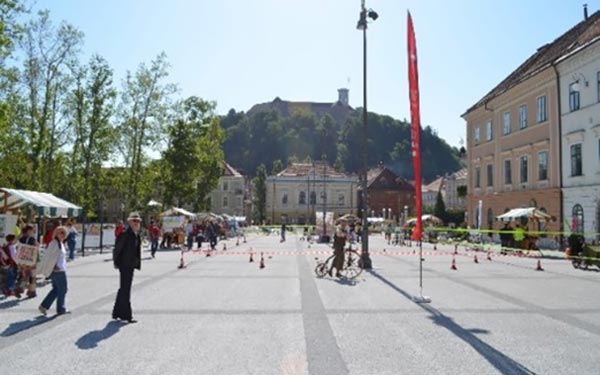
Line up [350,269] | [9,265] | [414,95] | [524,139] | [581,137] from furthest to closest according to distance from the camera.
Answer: [524,139] → [581,137] → [350,269] → [414,95] → [9,265]

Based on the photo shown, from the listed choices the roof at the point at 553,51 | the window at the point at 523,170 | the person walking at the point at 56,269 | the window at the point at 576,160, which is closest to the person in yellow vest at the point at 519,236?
the window at the point at 576,160

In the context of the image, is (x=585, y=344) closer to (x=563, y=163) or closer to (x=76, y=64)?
(x=563, y=163)

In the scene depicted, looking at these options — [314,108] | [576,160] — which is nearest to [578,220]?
[576,160]

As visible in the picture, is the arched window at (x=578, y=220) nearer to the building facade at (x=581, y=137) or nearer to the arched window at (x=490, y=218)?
the building facade at (x=581, y=137)

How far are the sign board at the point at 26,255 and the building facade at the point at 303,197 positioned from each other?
9195cm

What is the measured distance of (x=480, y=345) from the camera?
8430 millimetres

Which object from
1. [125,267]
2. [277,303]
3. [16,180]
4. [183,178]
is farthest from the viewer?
[183,178]

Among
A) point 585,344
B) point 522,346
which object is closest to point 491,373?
point 522,346

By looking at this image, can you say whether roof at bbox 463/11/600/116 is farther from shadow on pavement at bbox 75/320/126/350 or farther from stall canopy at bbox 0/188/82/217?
shadow on pavement at bbox 75/320/126/350

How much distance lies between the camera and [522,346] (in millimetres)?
8359

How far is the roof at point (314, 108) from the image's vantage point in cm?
18094

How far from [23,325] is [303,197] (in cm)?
9725

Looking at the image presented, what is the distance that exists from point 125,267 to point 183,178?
3864 centimetres

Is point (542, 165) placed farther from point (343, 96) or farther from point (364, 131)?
point (343, 96)
